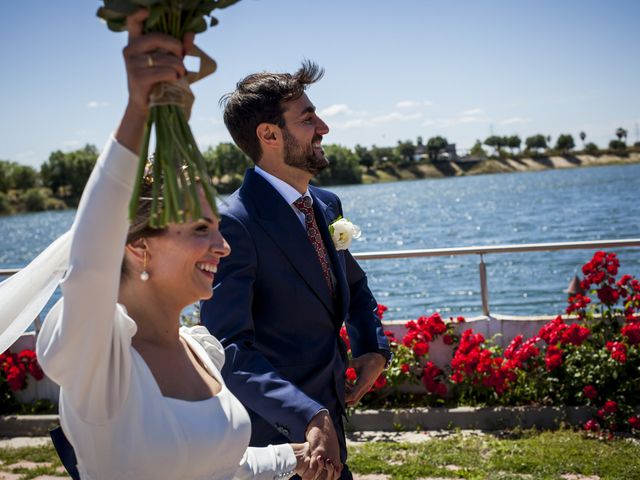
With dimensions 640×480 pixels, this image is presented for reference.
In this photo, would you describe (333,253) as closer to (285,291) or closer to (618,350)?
(285,291)

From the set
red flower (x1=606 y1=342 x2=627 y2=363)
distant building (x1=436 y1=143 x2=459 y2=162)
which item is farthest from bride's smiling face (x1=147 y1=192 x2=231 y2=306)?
distant building (x1=436 y1=143 x2=459 y2=162)

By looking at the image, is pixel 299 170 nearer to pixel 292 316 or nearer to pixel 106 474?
pixel 292 316

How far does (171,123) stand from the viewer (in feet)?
5.84

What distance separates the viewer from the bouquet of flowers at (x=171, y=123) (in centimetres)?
171

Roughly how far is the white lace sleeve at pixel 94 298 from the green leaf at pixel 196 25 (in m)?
0.31

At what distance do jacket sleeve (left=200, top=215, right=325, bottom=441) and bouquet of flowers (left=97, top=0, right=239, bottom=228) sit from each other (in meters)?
1.38

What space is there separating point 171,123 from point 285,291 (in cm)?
178

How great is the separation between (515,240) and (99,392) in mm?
40688

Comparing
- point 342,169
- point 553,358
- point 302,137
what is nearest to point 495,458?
point 553,358

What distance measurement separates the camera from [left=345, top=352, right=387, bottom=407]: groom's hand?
375cm

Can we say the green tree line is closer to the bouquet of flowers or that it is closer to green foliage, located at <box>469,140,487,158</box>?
green foliage, located at <box>469,140,487,158</box>

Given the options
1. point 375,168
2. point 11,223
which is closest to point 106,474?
point 11,223

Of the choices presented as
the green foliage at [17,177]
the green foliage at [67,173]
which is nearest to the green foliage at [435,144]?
the green foliage at [67,173]

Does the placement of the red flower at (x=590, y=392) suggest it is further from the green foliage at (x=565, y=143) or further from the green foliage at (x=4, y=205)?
the green foliage at (x=565, y=143)
